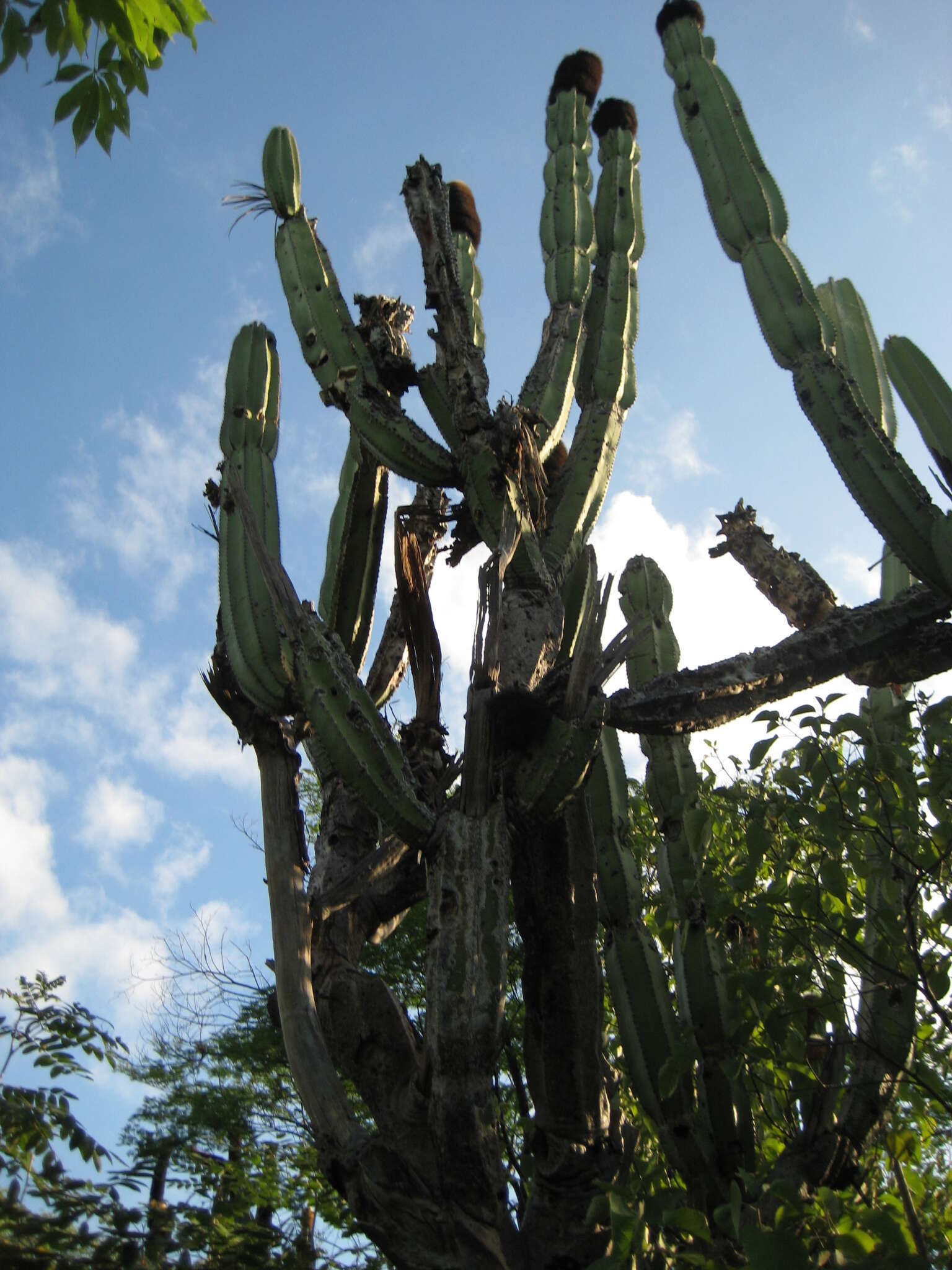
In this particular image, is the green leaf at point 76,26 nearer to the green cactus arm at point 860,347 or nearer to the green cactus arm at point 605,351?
the green cactus arm at point 605,351

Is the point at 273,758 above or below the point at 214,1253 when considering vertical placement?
above

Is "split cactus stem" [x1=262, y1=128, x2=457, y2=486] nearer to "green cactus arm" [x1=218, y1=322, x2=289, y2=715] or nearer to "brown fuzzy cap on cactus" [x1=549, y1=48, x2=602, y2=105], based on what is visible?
"green cactus arm" [x1=218, y1=322, x2=289, y2=715]

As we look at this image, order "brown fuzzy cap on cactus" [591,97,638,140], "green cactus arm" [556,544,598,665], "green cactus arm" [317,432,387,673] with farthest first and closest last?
"brown fuzzy cap on cactus" [591,97,638,140]
"green cactus arm" [317,432,387,673]
"green cactus arm" [556,544,598,665]

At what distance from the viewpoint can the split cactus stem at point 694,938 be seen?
3859 mm

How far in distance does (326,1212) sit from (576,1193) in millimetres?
4206

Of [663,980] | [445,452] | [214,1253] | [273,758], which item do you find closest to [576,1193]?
[663,980]

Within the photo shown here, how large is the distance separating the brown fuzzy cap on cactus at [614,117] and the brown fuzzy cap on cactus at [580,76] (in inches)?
6.5

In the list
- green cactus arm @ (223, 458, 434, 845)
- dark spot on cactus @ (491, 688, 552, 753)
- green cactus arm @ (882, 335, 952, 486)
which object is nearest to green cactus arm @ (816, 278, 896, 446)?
green cactus arm @ (882, 335, 952, 486)

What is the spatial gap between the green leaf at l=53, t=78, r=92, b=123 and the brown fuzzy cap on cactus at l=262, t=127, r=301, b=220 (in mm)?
2622

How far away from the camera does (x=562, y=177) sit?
5836 mm

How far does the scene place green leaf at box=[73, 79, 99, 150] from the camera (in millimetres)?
2723

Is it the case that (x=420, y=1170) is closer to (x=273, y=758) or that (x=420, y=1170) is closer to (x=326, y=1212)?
(x=273, y=758)

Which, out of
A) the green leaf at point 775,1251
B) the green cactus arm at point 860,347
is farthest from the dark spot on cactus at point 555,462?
the green leaf at point 775,1251

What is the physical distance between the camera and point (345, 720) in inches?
148
